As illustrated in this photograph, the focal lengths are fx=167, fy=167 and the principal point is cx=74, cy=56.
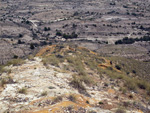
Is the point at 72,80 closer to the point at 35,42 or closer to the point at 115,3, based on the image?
the point at 35,42

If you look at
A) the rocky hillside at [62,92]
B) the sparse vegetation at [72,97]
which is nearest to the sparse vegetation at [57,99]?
the rocky hillside at [62,92]

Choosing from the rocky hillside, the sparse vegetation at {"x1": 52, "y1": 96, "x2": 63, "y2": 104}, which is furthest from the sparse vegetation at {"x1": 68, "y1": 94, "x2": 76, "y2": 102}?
the sparse vegetation at {"x1": 52, "y1": 96, "x2": 63, "y2": 104}

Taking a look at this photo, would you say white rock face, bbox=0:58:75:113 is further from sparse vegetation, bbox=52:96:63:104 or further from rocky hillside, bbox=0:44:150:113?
sparse vegetation, bbox=52:96:63:104

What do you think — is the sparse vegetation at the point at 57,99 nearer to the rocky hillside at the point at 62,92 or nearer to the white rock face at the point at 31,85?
the rocky hillside at the point at 62,92

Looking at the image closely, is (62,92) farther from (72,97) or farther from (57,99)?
(57,99)

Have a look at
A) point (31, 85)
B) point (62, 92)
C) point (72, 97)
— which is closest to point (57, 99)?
point (72, 97)

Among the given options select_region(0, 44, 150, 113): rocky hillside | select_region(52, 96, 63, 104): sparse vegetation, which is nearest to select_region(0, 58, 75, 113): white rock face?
select_region(0, 44, 150, 113): rocky hillside

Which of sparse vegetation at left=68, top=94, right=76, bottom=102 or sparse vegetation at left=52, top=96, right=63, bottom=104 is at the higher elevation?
sparse vegetation at left=52, top=96, right=63, bottom=104

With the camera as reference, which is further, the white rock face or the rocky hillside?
the white rock face

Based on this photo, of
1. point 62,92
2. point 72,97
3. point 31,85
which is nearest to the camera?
point 72,97

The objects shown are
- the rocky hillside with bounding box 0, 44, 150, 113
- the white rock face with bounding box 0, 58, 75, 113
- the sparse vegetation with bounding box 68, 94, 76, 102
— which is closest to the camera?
the rocky hillside with bounding box 0, 44, 150, 113

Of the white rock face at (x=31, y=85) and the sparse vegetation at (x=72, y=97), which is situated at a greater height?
the white rock face at (x=31, y=85)

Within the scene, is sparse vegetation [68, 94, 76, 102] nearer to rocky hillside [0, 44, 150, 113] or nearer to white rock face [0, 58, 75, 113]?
rocky hillside [0, 44, 150, 113]

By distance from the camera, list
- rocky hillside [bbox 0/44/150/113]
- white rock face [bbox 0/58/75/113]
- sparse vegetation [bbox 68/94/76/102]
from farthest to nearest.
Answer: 1. sparse vegetation [bbox 68/94/76/102]
2. white rock face [bbox 0/58/75/113]
3. rocky hillside [bbox 0/44/150/113]
